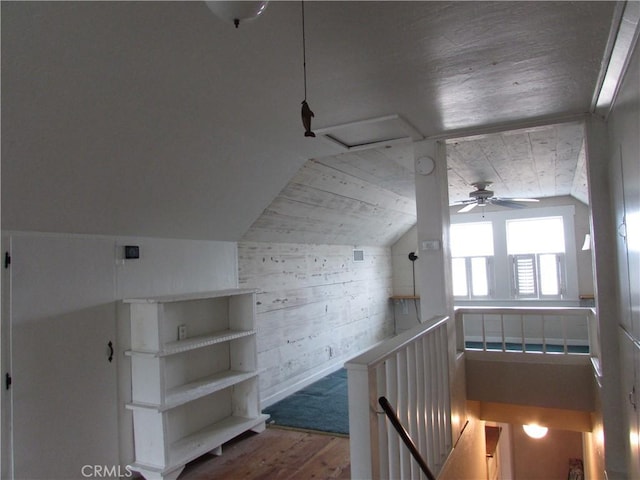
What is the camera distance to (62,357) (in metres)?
2.72

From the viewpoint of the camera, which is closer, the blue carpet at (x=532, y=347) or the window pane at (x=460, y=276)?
the blue carpet at (x=532, y=347)

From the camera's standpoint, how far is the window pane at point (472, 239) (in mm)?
7449

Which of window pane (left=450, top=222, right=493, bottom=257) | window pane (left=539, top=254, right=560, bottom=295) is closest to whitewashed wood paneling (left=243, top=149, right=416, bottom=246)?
window pane (left=450, top=222, right=493, bottom=257)

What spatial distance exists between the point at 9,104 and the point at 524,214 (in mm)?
7091

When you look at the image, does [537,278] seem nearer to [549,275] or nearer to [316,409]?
[549,275]

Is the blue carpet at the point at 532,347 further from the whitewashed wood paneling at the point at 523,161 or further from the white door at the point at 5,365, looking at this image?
the white door at the point at 5,365

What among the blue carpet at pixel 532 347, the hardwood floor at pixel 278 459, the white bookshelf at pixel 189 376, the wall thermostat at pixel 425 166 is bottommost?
the hardwood floor at pixel 278 459

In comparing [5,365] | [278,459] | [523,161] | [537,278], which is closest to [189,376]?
[278,459]

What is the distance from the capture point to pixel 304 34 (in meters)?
1.88

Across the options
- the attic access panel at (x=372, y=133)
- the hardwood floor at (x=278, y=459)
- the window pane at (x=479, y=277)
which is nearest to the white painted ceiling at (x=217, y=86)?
the attic access panel at (x=372, y=133)

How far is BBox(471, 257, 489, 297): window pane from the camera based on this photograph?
7.44 meters

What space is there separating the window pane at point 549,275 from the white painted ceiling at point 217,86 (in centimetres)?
441

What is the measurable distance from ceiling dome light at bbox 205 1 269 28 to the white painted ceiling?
50cm

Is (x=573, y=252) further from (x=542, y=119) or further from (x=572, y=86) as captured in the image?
(x=572, y=86)
